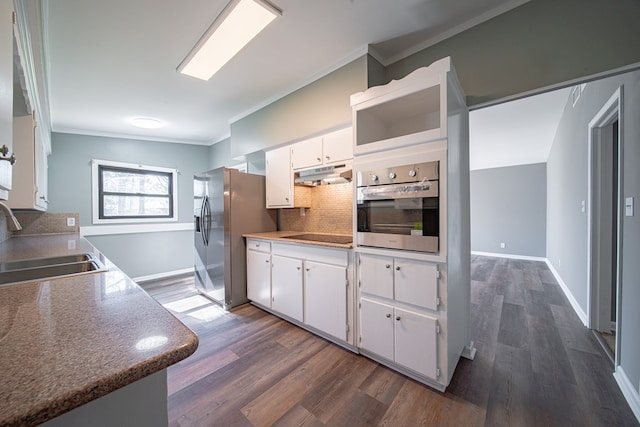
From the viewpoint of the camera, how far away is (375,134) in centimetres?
222

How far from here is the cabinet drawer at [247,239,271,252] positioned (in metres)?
2.93

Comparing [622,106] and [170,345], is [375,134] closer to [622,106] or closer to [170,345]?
[622,106]

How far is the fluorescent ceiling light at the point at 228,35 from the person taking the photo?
1.75 meters

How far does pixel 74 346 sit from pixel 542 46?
268 centimetres

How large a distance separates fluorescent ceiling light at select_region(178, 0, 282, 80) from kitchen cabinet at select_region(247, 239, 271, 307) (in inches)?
74.8

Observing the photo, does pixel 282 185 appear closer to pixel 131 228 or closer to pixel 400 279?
pixel 400 279

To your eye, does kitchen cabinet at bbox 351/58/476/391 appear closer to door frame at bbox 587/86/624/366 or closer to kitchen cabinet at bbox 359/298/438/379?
kitchen cabinet at bbox 359/298/438/379

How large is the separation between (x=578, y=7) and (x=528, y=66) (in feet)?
1.17

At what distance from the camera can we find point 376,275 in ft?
6.23

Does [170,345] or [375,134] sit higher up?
[375,134]

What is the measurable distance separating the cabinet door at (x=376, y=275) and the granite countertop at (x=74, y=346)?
146 cm

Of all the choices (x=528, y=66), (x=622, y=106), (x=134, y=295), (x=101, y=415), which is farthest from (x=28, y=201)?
(x=622, y=106)

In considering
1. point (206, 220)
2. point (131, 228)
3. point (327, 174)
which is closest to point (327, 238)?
point (327, 174)

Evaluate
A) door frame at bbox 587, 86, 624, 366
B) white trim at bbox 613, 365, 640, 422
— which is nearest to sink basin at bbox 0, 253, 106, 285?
white trim at bbox 613, 365, 640, 422
